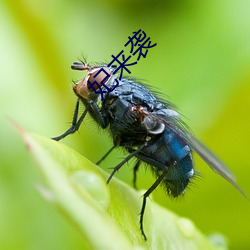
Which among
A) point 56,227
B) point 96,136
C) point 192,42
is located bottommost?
point 56,227

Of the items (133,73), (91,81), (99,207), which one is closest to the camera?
(99,207)

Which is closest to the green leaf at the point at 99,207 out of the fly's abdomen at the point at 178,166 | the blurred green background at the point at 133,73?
the fly's abdomen at the point at 178,166

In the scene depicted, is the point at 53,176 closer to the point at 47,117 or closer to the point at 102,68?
the point at 102,68

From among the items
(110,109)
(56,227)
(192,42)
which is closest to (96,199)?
(110,109)

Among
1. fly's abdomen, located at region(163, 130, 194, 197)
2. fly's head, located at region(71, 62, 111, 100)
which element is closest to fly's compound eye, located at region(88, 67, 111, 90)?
fly's head, located at region(71, 62, 111, 100)

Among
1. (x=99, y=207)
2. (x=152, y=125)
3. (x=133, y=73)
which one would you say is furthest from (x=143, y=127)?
(x=133, y=73)

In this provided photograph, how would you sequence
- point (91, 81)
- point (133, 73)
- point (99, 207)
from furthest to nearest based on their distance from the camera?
point (133, 73)
point (91, 81)
point (99, 207)

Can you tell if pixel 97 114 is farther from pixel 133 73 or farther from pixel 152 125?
pixel 133 73
